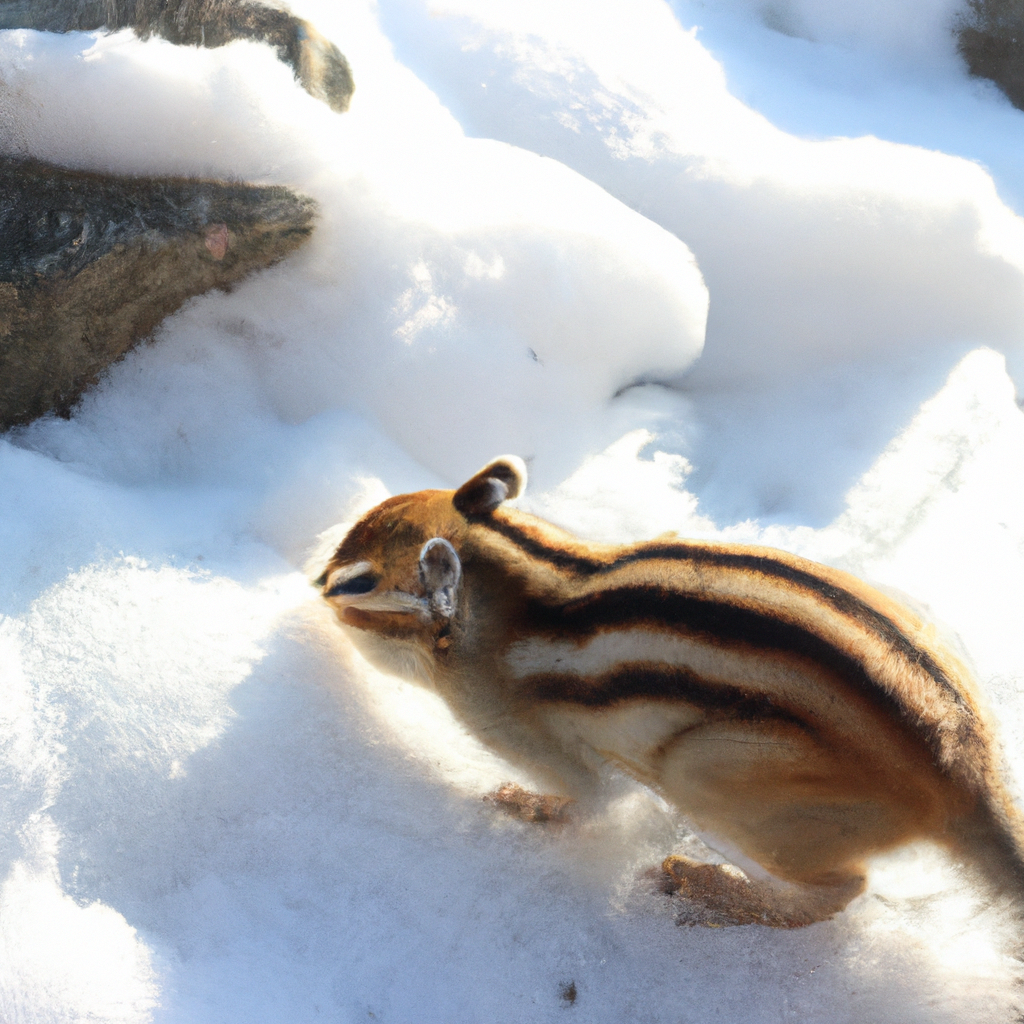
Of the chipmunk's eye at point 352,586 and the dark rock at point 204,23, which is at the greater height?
the dark rock at point 204,23

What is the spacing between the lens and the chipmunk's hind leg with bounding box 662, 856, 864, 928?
91.8 inches

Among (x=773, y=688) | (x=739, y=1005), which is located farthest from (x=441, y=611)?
(x=739, y=1005)

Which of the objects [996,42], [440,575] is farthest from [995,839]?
[996,42]

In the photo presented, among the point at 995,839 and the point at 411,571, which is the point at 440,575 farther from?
the point at 995,839

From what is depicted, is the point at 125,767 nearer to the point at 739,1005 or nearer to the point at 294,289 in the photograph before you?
the point at 294,289

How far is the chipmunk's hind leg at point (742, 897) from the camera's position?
233 centimetres

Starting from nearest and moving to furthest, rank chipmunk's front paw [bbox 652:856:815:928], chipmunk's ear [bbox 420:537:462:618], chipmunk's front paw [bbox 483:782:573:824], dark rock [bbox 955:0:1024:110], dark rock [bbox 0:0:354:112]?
1. chipmunk's ear [bbox 420:537:462:618]
2. chipmunk's front paw [bbox 652:856:815:928]
3. chipmunk's front paw [bbox 483:782:573:824]
4. dark rock [bbox 0:0:354:112]
5. dark rock [bbox 955:0:1024:110]

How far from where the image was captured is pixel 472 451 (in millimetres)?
3088

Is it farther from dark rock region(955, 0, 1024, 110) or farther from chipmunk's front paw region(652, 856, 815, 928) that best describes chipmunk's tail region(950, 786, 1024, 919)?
dark rock region(955, 0, 1024, 110)

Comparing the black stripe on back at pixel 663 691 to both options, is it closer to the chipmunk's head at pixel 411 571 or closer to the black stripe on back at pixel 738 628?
the black stripe on back at pixel 738 628

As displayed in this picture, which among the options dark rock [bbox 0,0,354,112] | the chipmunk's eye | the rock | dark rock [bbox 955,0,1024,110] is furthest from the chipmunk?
dark rock [bbox 955,0,1024,110]

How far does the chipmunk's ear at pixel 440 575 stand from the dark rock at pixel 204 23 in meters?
1.87

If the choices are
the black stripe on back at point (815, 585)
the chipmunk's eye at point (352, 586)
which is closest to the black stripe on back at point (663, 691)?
the black stripe on back at point (815, 585)

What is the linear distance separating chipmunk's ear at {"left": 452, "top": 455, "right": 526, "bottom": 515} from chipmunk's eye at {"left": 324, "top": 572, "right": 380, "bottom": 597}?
1.21ft
